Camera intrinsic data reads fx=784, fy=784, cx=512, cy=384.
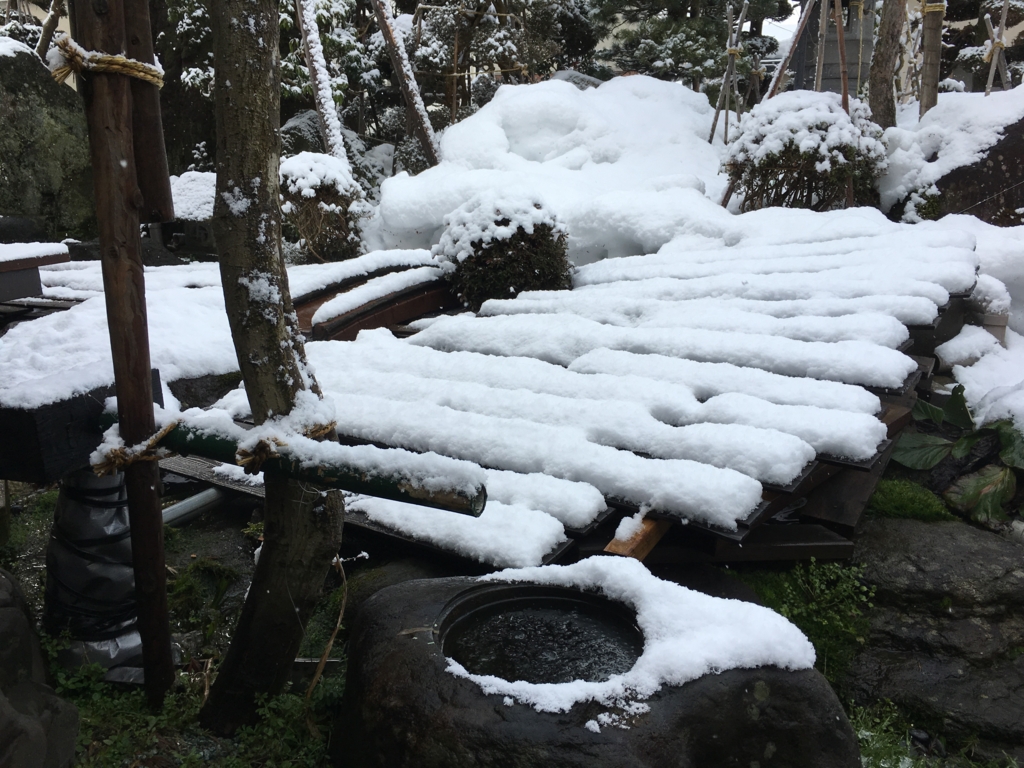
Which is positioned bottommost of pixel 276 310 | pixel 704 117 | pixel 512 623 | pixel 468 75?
pixel 512 623

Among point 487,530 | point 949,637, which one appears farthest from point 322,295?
point 949,637

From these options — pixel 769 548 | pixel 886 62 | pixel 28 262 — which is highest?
pixel 886 62

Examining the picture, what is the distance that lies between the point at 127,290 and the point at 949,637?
2.97 meters

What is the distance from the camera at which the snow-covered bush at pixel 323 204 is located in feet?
25.3

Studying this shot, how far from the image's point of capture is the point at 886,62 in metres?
7.66

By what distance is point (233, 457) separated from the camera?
6.03 ft

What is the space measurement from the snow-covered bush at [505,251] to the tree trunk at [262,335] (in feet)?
12.6

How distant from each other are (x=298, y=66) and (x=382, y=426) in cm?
926

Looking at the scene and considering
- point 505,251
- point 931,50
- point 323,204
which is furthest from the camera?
point 323,204

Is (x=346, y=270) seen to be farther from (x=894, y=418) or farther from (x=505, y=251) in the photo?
(x=894, y=418)

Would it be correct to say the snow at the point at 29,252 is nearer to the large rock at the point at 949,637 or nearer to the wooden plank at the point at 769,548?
the wooden plank at the point at 769,548

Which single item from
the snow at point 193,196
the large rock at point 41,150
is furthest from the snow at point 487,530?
the snow at point 193,196

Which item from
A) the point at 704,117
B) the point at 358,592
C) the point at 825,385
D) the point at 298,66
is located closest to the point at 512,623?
the point at 358,592

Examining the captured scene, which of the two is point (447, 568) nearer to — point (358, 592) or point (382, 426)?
point (358, 592)
